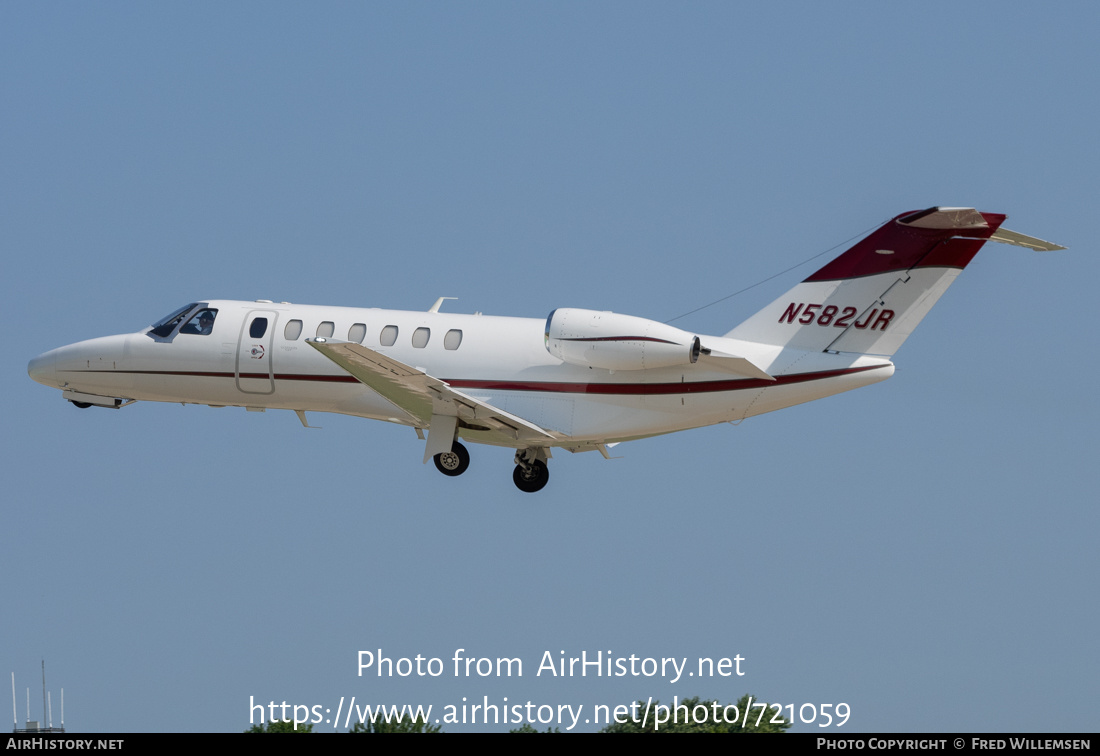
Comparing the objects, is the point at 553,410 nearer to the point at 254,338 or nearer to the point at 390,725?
the point at 254,338

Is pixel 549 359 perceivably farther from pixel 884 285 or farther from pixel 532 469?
pixel 884 285

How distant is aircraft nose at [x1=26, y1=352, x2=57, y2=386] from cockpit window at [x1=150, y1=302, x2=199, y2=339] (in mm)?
2333

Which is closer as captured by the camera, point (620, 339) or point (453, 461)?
point (620, 339)

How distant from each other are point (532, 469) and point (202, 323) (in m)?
6.78

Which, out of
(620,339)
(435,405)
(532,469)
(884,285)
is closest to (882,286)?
(884,285)

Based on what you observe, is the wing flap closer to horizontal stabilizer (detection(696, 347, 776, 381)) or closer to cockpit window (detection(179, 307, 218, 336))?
horizontal stabilizer (detection(696, 347, 776, 381))

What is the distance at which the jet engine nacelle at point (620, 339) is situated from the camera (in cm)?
2475

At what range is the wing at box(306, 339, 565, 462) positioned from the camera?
81.8 feet

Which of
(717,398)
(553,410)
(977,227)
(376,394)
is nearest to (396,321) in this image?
(376,394)

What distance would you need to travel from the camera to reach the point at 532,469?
2742 centimetres

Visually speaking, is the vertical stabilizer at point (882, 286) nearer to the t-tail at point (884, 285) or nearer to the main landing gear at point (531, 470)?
the t-tail at point (884, 285)
